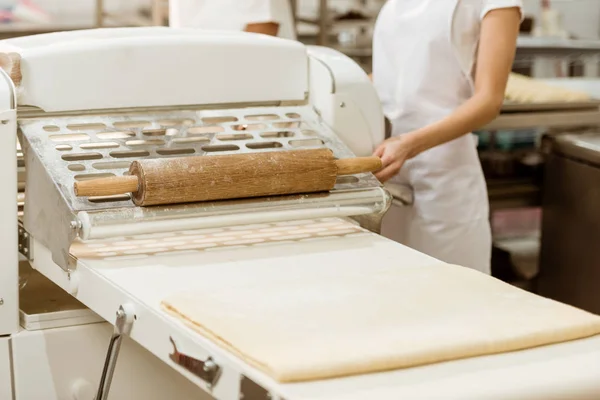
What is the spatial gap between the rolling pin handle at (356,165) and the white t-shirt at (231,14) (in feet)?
2.28

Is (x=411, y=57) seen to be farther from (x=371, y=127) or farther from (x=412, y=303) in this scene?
(x=412, y=303)

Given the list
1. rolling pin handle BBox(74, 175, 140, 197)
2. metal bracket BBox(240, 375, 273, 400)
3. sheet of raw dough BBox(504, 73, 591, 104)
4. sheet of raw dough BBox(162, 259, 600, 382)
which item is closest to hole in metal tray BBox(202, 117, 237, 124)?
rolling pin handle BBox(74, 175, 140, 197)

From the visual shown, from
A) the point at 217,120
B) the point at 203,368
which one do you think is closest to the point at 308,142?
the point at 217,120

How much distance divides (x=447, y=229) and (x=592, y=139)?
103 centimetres

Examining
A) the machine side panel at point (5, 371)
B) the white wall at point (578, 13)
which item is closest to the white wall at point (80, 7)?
the white wall at point (578, 13)

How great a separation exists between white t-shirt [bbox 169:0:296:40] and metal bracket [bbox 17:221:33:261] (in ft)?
2.61

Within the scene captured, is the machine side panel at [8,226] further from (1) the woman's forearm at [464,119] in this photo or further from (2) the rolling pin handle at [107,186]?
(1) the woman's forearm at [464,119]

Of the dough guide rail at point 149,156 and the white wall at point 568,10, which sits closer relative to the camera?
the dough guide rail at point 149,156

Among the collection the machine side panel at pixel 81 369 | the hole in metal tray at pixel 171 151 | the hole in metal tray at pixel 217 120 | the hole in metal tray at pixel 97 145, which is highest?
the hole in metal tray at pixel 217 120

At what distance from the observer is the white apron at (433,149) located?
6.64 ft

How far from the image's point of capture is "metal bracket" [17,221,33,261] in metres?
1.53

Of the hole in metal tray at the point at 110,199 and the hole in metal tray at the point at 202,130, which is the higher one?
the hole in metal tray at the point at 202,130

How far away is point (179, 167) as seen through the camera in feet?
4.59

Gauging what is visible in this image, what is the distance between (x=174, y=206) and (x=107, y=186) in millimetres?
117
